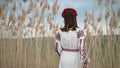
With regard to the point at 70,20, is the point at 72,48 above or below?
below

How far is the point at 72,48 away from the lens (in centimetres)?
263

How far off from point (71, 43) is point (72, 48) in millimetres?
55

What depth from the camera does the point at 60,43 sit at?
8.91 feet

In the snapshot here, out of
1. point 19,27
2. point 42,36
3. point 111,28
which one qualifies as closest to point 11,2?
point 19,27

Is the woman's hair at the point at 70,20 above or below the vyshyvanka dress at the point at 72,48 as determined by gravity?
above

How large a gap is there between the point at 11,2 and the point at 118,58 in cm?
184

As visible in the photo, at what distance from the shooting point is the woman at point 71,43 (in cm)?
257

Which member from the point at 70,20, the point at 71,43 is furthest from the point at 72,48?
the point at 70,20

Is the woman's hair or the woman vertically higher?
the woman's hair

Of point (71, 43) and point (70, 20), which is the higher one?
point (70, 20)

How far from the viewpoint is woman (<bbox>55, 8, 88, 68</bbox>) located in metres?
2.57

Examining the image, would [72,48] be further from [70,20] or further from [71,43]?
[70,20]

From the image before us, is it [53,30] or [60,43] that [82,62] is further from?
[53,30]

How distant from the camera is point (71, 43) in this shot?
261 centimetres
